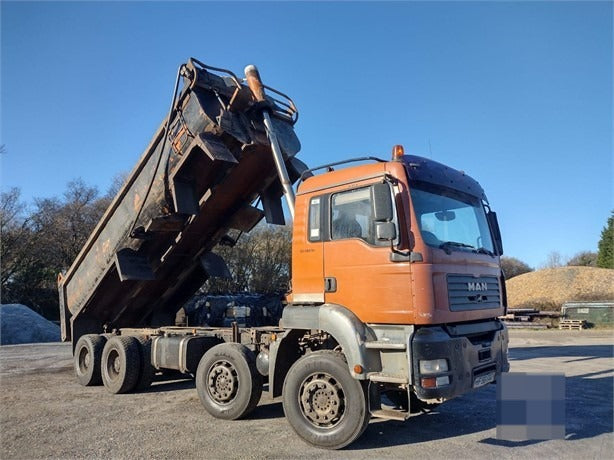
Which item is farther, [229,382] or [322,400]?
[229,382]

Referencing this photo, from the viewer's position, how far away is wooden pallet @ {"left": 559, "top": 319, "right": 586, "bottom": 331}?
23.0m

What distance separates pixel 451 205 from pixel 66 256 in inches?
1269

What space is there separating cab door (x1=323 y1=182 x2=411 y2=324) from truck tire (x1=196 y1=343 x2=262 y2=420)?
1.63 meters

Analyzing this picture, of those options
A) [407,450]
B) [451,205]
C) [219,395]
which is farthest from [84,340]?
[451,205]

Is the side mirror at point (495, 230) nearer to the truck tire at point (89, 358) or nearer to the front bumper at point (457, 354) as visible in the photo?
the front bumper at point (457, 354)

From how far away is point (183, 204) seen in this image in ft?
23.3

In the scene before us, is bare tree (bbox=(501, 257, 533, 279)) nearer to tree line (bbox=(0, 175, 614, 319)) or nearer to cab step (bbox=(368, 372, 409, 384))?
tree line (bbox=(0, 175, 614, 319))

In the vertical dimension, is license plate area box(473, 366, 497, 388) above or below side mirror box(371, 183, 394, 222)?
below

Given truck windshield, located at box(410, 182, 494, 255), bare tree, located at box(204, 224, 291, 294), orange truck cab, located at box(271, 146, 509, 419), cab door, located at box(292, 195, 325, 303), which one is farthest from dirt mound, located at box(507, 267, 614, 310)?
cab door, located at box(292, 195, 325, 303)

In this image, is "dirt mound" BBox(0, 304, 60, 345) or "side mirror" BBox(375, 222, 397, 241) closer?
"side mirror" BBox(375, 222, 397, 241)

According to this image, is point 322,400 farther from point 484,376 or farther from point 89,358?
point 89,358

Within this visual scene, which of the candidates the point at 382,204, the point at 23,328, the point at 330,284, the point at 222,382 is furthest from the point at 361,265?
the point at 23,328

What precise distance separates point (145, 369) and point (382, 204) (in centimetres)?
555

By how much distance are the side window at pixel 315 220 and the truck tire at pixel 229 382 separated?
1932 mm
